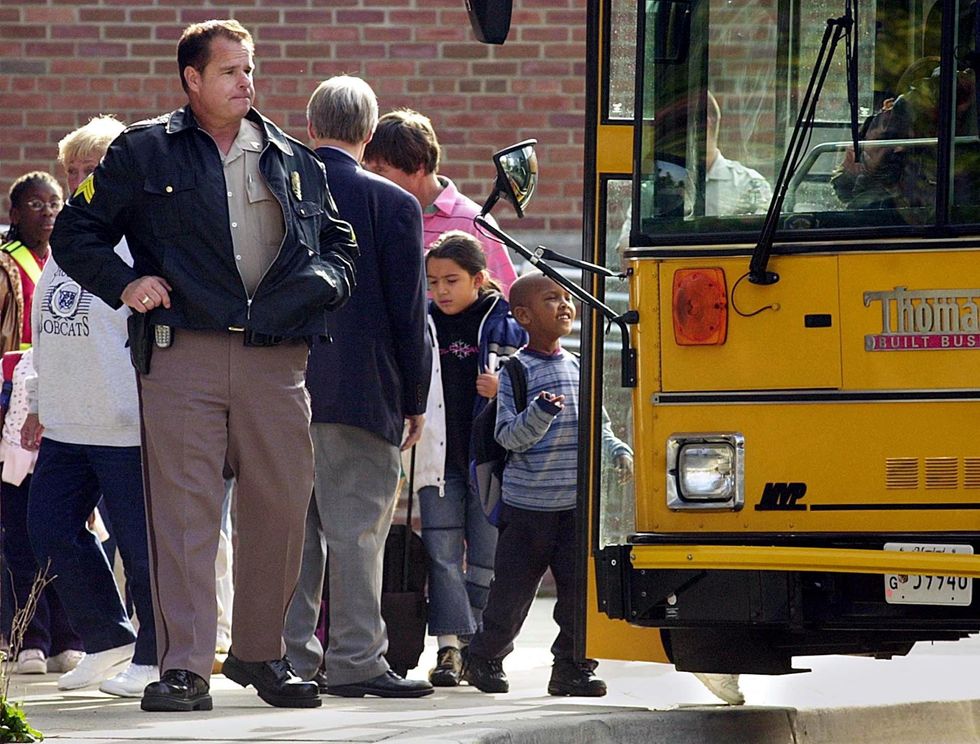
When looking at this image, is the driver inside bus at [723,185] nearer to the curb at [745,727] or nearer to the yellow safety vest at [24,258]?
the curb at [745,727]

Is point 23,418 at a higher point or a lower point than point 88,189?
lower

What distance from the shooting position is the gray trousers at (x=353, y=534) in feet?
23.0

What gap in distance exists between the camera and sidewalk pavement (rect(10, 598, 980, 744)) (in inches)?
225

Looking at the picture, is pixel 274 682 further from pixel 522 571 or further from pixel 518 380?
pixel 518 380

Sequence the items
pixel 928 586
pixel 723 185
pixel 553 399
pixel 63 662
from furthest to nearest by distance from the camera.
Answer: pixel 63 662
pixel 553 399
pixel 723 185
pixel 928 586

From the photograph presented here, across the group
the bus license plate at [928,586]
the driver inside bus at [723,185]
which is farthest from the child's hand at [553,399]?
the bus license plate at [928,586]

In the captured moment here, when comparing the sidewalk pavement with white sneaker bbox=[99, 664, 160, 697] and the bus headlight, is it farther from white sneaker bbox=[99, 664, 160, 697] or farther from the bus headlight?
the bus headlight

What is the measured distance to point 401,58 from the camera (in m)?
12.0

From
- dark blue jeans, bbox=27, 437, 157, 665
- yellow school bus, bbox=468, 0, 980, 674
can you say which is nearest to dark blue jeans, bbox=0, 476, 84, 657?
dark blue jeans, bbox=27, 437, 157, 665

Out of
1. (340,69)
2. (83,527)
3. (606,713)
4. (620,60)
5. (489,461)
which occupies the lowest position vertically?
(606,713)

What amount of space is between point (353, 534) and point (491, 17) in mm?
1867

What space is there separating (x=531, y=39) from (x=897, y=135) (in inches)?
246

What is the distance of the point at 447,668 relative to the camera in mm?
7703

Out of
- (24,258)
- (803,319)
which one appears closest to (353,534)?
(803,319)
